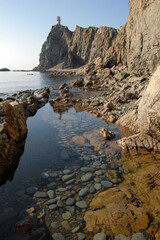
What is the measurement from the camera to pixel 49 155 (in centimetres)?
708

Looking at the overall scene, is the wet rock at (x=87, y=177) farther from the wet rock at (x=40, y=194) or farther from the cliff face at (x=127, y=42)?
the cliff face at (x=127, y=42)

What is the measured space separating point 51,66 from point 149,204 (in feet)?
506

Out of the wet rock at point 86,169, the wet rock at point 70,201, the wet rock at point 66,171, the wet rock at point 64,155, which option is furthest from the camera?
the wet rock at point 64,155

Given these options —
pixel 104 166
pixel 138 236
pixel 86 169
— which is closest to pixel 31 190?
pixel 86 169

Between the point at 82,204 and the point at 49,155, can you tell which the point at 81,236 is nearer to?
the point at 82,204

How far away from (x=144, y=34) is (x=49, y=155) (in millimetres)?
33552

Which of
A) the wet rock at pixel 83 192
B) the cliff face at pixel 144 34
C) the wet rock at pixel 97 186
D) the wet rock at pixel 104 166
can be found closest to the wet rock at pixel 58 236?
the wet rock at pixel 83 192

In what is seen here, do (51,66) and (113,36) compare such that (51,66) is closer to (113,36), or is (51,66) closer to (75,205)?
(113,36)

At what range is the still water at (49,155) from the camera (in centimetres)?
445

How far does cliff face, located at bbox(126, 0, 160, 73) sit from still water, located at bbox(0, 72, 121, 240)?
24.7 meters

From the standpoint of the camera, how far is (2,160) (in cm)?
558

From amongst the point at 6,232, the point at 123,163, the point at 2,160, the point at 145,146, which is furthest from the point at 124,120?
the point at 6,232

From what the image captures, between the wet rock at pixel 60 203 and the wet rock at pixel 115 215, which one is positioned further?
the wet rock at pixel 60 203

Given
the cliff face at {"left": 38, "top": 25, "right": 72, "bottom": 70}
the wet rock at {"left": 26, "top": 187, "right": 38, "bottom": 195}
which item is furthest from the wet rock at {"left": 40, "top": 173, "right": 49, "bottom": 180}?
the cliff face at {"left": 38, "top": 25, "right": 72, "bottom": 70}
